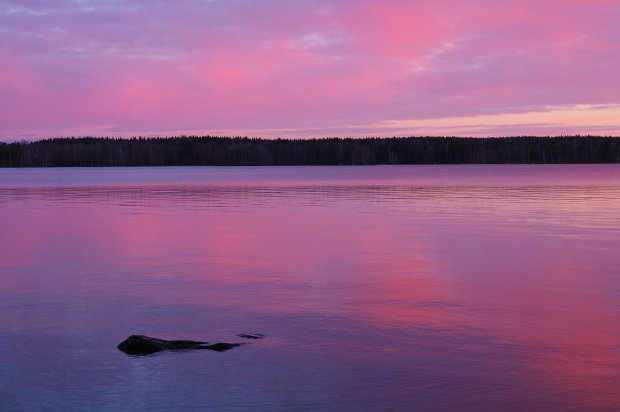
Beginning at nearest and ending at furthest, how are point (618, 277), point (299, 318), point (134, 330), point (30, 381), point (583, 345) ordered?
point (30, 381) → point (583, 345) → point (134, 330) → point (299, 318) → point (618, 277)

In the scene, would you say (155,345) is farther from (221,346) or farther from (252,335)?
(252,335)

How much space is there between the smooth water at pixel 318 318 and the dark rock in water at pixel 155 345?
0.67 ft

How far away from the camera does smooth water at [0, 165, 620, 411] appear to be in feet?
29.3

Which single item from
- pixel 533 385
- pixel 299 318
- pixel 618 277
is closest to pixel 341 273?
pixel 299 318

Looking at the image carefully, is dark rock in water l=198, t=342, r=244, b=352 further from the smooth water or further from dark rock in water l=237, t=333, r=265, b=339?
dark rock in water l=237, t=333, r=265, b=339

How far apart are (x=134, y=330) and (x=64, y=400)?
338cm

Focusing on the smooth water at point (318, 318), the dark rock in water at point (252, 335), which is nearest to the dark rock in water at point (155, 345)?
the smooth water at point (318, 318)

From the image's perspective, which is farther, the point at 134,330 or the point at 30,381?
the point at 134,330

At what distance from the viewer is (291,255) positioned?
21125mm

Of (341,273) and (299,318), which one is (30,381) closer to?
(299,318)

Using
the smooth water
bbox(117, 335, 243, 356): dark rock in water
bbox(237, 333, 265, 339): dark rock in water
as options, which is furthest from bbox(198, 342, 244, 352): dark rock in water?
bbox(237, 333, 265, 339): dark rock in water

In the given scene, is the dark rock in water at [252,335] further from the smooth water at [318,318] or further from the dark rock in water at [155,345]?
the dark rock in water at [155,345]

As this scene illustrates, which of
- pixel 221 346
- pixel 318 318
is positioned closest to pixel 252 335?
pixel 221 346

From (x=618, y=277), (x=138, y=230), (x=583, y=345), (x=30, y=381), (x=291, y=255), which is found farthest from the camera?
(x=138, y=230)
